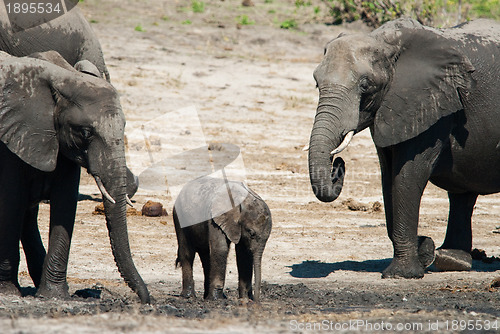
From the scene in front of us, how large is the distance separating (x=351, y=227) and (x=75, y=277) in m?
3.76

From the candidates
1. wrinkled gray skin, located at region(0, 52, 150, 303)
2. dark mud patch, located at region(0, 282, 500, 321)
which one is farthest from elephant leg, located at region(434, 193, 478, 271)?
wrinkled gray skin, located at region(0, 52, 150, 303)

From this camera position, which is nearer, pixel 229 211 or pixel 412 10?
pixel 229 211

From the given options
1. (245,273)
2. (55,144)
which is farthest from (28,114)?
(245,273)

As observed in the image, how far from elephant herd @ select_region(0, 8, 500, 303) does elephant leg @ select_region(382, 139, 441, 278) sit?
0.04 ft

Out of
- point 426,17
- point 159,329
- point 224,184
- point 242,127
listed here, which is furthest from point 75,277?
point 426,17

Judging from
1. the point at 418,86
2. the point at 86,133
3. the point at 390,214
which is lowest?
the point at 390,214

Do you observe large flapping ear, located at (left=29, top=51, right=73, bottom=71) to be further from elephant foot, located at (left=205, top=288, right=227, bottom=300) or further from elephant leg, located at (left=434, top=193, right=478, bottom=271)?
elephant leg, located at (left=434, top=193, right=478, bottom=271)

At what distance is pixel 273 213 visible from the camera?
11375 mm

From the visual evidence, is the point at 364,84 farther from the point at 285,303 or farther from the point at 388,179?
the point at 285,303

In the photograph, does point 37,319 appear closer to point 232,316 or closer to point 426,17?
point 232,316

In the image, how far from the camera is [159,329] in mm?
5406

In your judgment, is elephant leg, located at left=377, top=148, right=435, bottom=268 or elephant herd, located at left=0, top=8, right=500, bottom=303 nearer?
elephant herd, located at left=0, top=8, right=500, bottom=303

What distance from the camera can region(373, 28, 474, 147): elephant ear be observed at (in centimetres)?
820

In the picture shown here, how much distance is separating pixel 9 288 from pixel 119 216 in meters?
1.13
